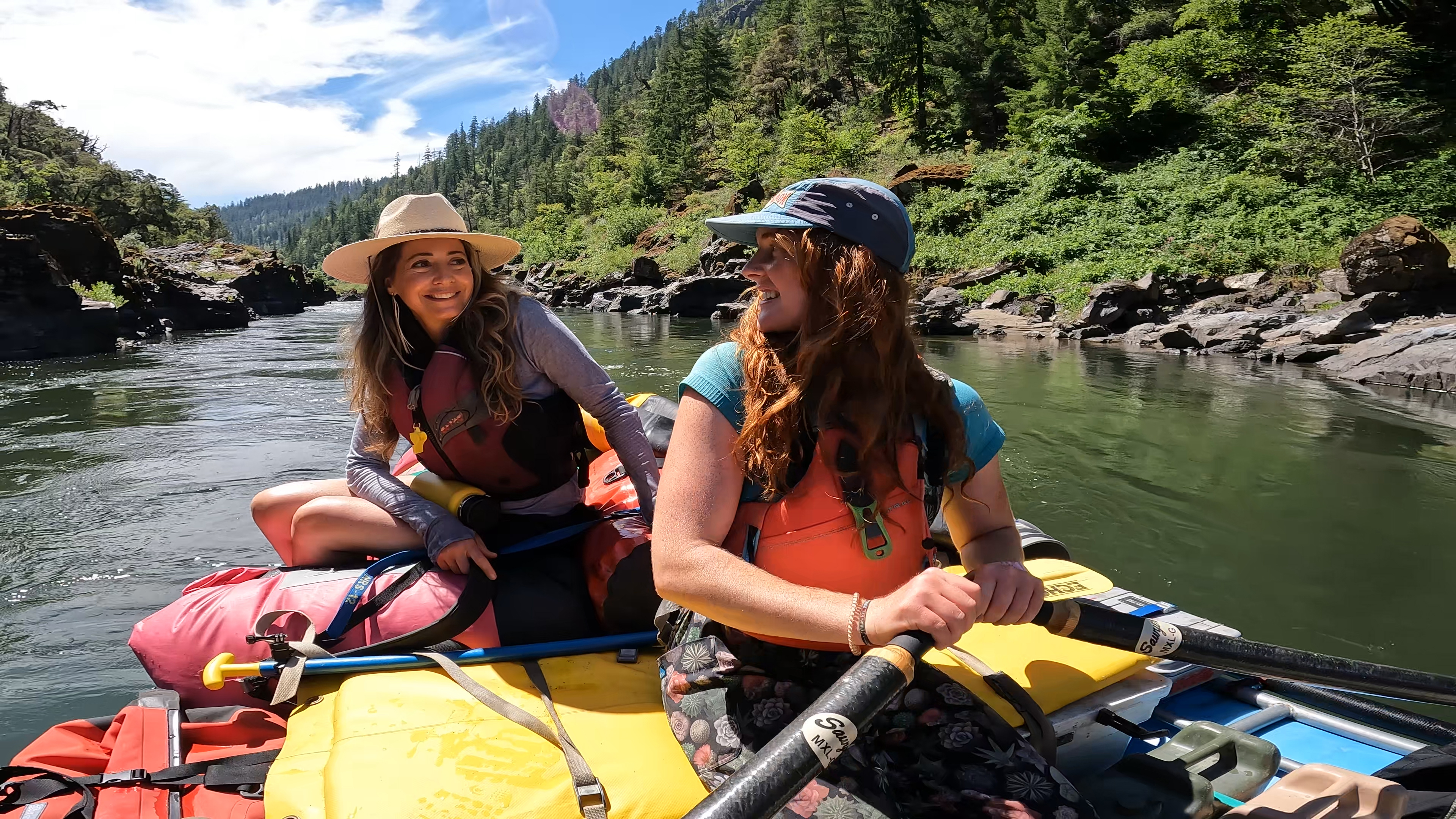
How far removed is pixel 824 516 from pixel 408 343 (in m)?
1.49

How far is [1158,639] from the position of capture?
162 cm

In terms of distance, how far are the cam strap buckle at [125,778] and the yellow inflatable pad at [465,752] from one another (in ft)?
0.85

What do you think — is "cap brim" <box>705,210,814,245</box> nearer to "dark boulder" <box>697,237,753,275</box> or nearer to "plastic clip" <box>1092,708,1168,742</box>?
"plastic clip" <box>1092,708,1168,742</box>

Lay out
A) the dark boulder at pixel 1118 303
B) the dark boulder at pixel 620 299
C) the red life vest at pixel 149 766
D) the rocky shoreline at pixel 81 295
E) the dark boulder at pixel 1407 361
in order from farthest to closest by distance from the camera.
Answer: the dark boulder at pixel 620 299 < the dark boulder at pixel 1118 303 < the rocky shoreline at pixel 81 295 < the dark boulder at pixel 1407 361 < the red life vest at pixel 149 766

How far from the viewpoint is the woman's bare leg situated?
2.55 m

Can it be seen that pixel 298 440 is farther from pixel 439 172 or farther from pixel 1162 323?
pixel 439 172

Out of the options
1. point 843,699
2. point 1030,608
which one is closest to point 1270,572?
point 1030,608

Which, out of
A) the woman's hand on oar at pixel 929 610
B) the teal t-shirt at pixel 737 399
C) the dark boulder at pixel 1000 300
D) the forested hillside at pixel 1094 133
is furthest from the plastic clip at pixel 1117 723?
the dark boulder at pixel 1000 300

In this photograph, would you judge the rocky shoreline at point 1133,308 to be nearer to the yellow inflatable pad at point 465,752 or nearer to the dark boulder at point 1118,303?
the dark boulder at point 1118,303

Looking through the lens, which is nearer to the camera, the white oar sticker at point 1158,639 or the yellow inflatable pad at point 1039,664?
the white oar sticker at point 1158,639

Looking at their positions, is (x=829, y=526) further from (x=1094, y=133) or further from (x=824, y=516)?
(x=1094, y=133)

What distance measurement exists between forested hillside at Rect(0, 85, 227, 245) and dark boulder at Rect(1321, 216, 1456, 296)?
3793 centimetres

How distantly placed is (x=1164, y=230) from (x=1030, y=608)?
19.3 m

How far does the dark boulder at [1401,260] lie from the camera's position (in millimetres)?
11422
